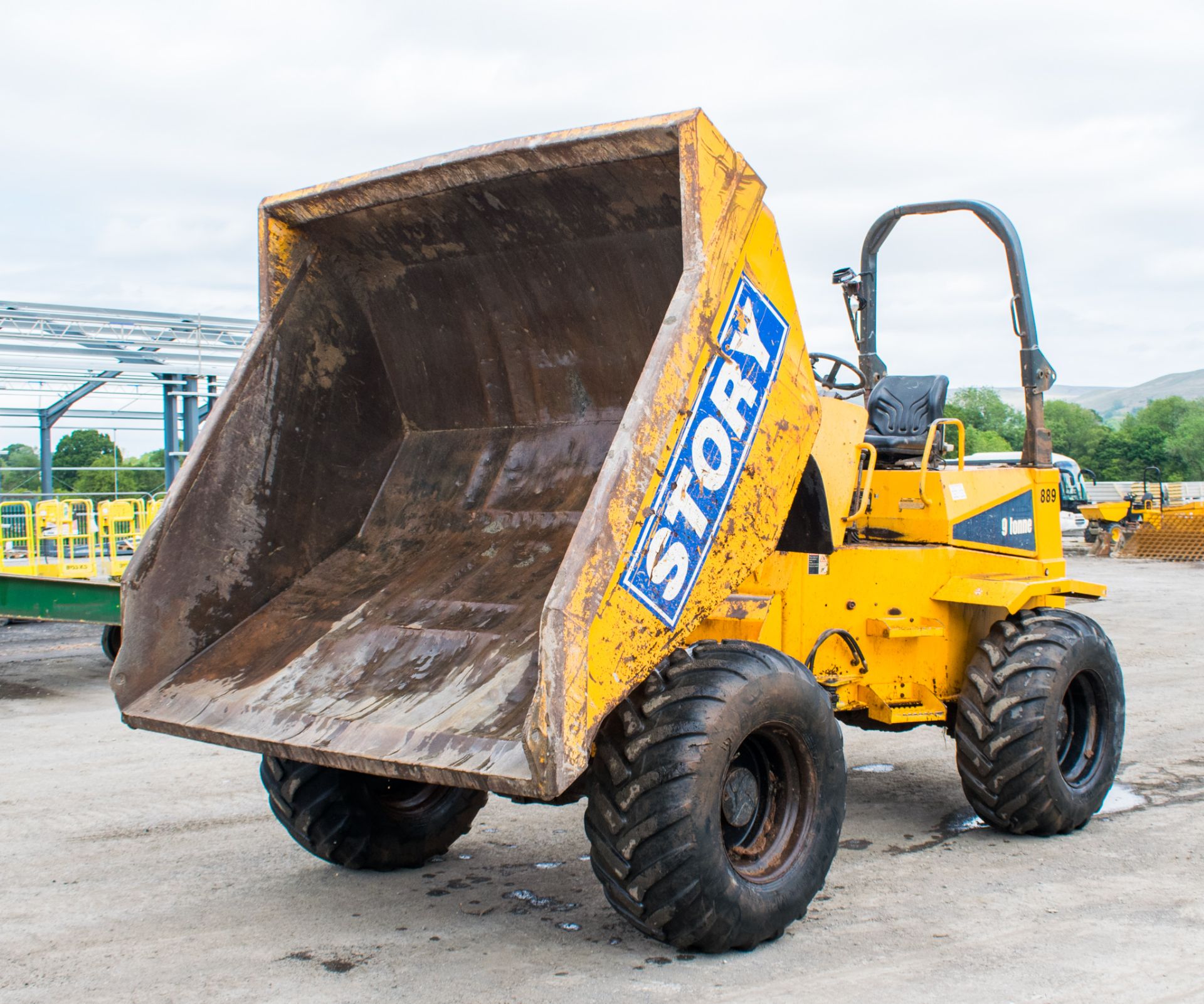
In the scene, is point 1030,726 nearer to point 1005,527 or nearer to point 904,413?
point 1005,527

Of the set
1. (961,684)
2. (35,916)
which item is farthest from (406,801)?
(961,684)

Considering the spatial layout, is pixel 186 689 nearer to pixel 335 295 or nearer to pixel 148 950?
pixel 148 950

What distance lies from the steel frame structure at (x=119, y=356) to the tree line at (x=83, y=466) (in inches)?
66.6

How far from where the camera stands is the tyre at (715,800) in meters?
3.64

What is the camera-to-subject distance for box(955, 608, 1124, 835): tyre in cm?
522

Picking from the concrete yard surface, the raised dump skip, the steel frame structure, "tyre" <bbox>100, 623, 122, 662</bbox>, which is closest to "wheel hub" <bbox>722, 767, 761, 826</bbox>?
the concrete yard surface

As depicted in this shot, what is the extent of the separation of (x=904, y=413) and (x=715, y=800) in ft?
9.74

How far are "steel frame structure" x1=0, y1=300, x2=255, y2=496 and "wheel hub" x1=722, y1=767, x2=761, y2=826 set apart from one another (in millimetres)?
15421

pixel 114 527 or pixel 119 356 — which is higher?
pixel 119 356

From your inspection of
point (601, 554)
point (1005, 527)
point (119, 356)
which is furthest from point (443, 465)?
point (119, 356)

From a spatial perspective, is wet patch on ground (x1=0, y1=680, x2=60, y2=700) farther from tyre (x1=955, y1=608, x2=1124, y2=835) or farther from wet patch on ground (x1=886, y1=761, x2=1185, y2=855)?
tyre (x1=955, y1=608, x2=1124, y2=835)

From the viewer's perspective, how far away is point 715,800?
12.2 feet

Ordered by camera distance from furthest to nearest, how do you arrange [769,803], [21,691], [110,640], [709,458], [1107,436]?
[1107,436], [110,640], [21,691], [769,803], [709,458]

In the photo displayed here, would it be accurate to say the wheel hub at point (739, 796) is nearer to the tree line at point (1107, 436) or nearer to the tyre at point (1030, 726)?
the tyre at point (1030, 726)
